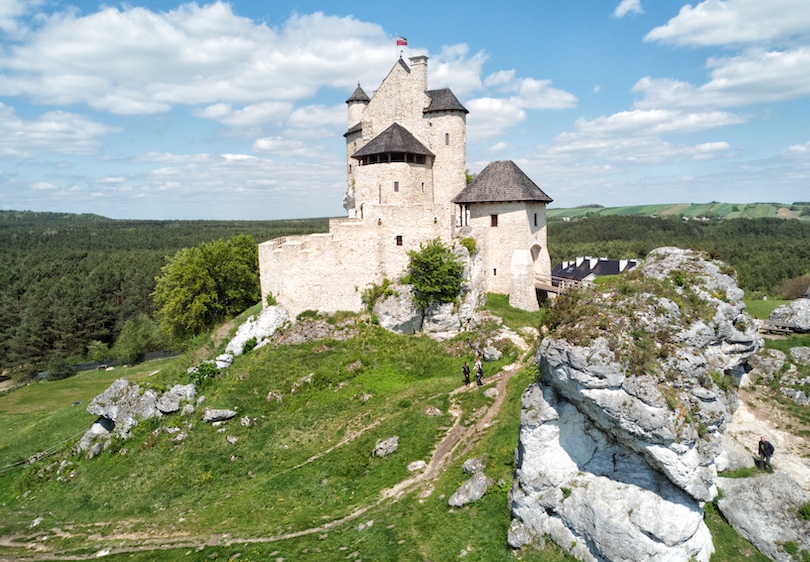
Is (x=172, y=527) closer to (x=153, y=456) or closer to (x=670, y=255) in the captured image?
(x=153, y=456)

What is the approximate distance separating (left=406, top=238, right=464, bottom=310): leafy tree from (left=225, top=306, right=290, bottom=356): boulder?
26.0 feet

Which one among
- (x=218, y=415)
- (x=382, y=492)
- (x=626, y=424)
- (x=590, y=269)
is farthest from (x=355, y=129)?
(x=590, y=269)

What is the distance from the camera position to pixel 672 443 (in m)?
10.8

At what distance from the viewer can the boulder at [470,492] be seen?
14797mm

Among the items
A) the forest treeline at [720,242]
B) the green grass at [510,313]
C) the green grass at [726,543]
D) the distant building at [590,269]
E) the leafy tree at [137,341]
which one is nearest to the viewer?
the green grass at [726,543]

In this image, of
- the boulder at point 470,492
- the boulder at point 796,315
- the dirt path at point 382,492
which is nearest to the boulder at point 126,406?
the dirt path at point 382,492

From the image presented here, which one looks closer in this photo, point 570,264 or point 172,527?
point 172,527

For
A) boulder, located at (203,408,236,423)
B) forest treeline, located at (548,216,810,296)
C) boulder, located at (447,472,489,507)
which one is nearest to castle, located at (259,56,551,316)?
boulder, located at (203,408,236,423)

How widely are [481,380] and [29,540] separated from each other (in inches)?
730

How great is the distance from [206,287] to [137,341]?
25318 millimetres

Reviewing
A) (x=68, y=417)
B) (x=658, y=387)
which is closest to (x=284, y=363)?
(x=68, y=417)

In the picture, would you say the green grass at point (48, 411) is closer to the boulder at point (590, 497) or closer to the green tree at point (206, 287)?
the green tree at point (206, 287)

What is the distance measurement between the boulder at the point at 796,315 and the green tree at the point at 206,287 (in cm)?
3356

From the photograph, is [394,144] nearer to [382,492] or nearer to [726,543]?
[382,492]
